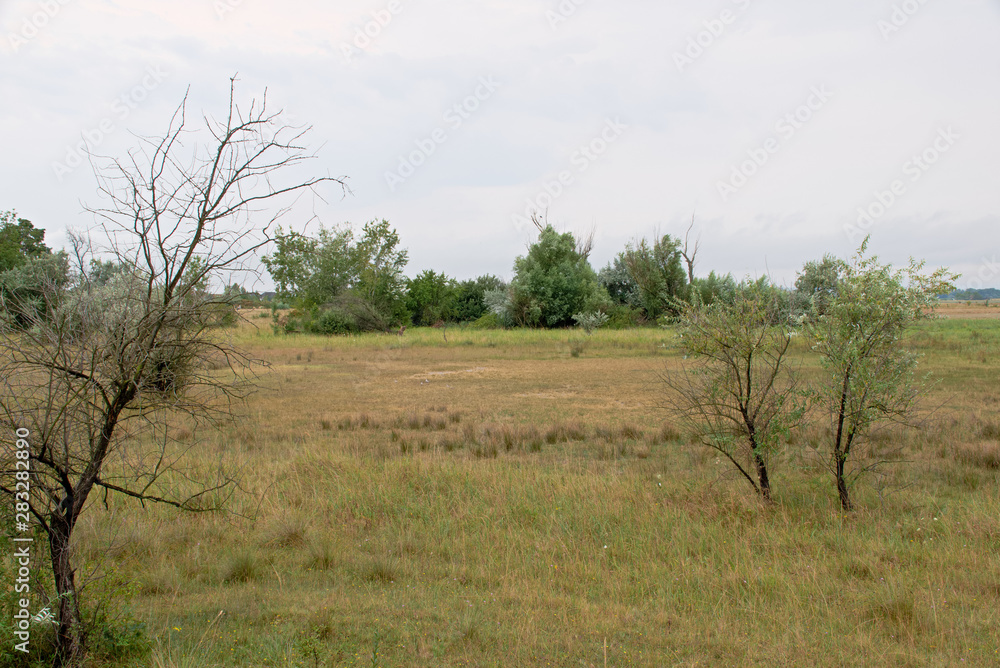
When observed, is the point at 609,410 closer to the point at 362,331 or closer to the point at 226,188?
the point at 226,188

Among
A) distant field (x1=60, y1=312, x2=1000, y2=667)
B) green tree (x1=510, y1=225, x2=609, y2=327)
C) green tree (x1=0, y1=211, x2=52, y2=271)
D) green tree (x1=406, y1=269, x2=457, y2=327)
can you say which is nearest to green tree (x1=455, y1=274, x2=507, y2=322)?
green tree (x1=406, y1=269, x2=457, y2=327)

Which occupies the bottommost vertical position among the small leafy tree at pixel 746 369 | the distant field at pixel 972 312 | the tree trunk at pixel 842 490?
the tree trunk at pixel 842 490

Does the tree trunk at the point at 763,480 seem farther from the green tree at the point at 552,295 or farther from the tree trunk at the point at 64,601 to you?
the green tree at the point at 552,295

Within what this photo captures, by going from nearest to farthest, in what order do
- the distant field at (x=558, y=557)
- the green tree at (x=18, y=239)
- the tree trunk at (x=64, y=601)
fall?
the tree trunk at (x=64, y=601), the distant field at (x=558, y=557), the green tree at (x=18, y=239)

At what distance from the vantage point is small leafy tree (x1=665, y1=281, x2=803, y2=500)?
7.27 m

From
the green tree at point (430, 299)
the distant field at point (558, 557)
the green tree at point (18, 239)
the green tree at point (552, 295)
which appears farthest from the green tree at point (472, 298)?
the distant field at point (558, 557)

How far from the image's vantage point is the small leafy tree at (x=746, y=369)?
7.27 meters

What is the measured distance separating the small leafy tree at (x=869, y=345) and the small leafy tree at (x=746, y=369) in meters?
0.51

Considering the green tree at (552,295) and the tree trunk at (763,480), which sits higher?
the green tree at (552,295)

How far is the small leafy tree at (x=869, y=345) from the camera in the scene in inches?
275

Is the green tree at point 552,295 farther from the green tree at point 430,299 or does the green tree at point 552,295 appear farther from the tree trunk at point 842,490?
the tree trunk at point 842,490

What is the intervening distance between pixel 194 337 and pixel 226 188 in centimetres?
108

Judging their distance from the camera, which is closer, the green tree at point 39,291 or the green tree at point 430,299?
the green tree at point 39,291

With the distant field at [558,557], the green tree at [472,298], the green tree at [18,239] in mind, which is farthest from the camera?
the green tree at [472,298]
